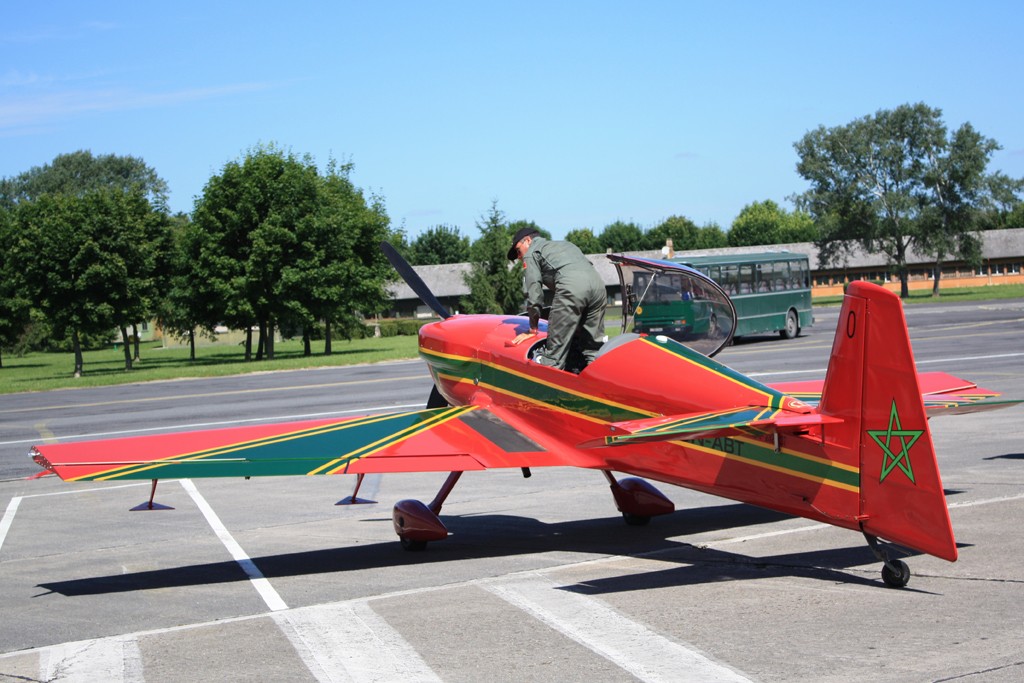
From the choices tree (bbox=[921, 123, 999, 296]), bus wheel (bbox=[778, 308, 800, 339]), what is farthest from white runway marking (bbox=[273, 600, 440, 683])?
tree (bbox=[921, 123, 999, 296])

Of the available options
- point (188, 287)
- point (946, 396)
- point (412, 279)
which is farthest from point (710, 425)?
point (188, 287)

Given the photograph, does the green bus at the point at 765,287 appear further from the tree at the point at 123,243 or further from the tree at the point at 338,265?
the tree at the point at 123,243

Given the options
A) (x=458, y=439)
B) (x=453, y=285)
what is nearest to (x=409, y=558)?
(x=458, y=439)

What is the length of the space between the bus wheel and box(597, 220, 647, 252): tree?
10303cm

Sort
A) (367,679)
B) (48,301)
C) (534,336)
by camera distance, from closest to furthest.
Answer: (367,679), (534,336), (48,301)

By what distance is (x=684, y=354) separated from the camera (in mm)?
8109

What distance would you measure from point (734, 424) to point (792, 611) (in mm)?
1214

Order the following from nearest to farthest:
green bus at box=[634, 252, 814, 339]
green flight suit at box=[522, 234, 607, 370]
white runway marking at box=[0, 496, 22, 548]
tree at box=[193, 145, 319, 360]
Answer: green flight suit at box=[522, 234, 607, 370], white runway marking at box=[0, 496, 22, 548], green bus at box=[634, 252, 814, 339], tree at box=[193, 145, 319, 360]

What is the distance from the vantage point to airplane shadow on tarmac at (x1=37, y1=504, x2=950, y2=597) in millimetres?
7574

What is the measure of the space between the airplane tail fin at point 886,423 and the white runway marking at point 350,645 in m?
2.97

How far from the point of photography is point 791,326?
137 feet

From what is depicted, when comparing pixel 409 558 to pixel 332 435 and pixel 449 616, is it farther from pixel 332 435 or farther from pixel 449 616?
pixel 449 616

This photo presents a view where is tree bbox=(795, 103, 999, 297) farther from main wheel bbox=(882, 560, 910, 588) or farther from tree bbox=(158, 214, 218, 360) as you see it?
main wheel bbox=(882, 560, 910, 588)

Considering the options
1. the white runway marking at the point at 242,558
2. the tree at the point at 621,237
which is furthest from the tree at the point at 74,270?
the tree at the point at 621,237
